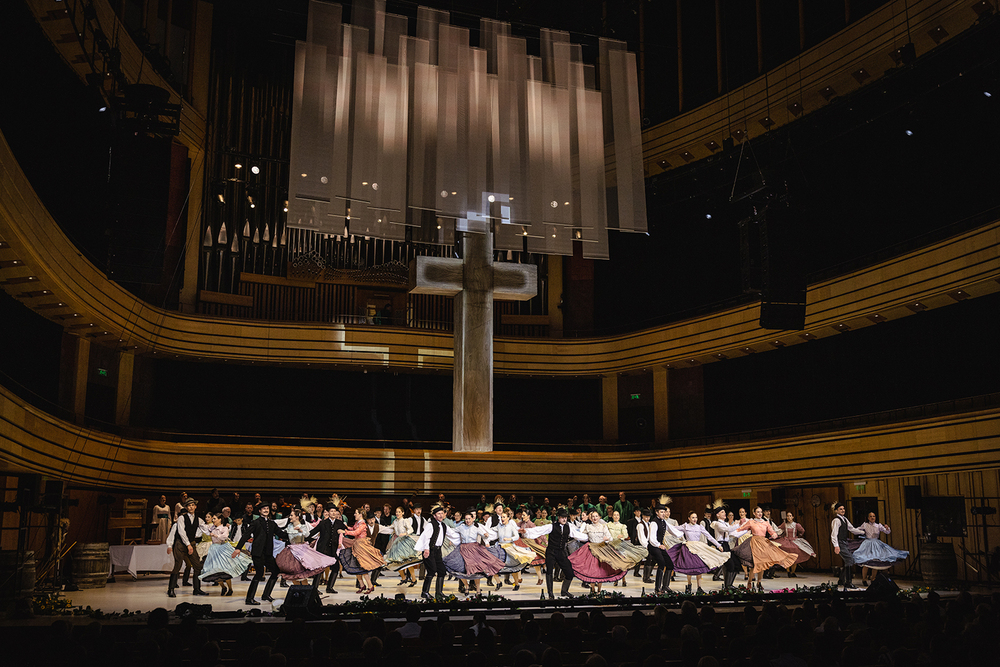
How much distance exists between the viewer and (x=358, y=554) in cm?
1516

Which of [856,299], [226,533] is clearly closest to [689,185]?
[856,299]

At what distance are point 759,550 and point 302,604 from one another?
9.14 meters

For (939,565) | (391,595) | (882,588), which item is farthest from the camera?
(939,565)

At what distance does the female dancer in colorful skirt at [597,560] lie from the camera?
46.2 feet

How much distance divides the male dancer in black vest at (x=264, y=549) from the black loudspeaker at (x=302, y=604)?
8.33ft

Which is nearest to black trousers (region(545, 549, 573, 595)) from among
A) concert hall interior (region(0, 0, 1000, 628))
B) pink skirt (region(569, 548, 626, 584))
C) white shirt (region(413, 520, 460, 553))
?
pink skirt (region(569, 548, 626, 584))

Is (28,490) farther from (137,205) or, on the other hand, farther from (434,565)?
(434,565)

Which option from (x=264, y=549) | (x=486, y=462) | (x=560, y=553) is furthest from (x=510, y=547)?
(x=486, y=462)

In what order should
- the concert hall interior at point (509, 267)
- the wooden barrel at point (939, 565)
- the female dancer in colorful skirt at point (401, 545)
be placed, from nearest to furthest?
the concert hall interior at point (509, 267), the female dancer in colorful skirt at point (401, 545), the wooden barrel at point (939, 565)

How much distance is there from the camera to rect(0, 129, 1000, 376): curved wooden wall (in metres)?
15.4

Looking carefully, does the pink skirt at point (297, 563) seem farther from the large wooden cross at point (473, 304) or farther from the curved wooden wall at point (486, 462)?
Answer: the curved wooden wall at point (486, 462)

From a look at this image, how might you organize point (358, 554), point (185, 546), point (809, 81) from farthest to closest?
point (809, 81) → point (358, 554) → point (185, 546)

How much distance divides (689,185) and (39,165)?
596 inches

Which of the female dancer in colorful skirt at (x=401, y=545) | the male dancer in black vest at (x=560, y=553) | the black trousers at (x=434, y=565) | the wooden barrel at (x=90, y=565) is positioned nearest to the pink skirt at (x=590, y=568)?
the male dancer in black vest at (x=560, y=553)
